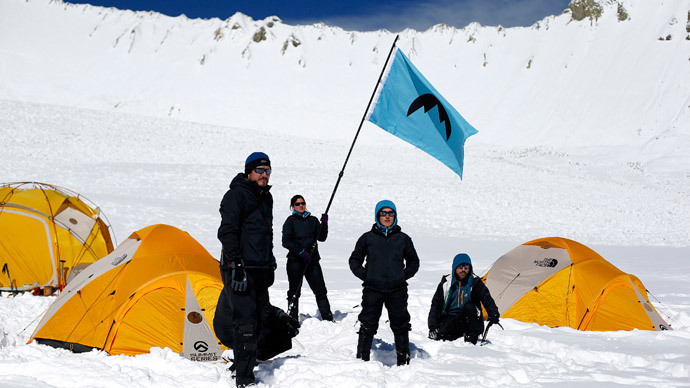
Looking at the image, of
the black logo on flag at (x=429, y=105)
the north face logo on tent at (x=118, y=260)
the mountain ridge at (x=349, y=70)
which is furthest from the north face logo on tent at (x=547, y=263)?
the mountain ridge at (x=349, y=70)

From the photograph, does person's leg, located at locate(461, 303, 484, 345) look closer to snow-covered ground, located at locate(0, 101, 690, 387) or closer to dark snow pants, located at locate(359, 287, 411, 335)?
snow-covered ground, located at locate(0, 101, 690, 387)

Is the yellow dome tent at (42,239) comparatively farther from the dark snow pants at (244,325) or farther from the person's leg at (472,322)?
the person's leg at (472,322)

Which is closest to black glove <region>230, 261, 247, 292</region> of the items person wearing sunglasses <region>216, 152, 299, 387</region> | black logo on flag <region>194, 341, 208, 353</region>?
person wearing sunglasses <region>216, 152, 299, 387</region>

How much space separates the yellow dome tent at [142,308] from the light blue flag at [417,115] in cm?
309

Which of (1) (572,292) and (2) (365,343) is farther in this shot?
(1) (572,292)

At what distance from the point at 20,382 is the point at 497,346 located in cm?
514

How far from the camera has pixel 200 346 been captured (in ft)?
19.4

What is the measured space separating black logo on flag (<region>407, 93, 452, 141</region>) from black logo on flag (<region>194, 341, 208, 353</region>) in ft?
12.8

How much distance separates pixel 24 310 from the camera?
7793 millimetres

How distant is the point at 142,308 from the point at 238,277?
187cm

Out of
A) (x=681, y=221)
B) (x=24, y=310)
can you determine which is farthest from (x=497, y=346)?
(x=681, y=221)

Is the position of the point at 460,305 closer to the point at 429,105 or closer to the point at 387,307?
the point at 387,307

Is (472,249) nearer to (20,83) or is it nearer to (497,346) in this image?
(497,346)

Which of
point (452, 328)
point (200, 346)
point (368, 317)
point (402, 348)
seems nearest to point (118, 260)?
point (200, 346)
